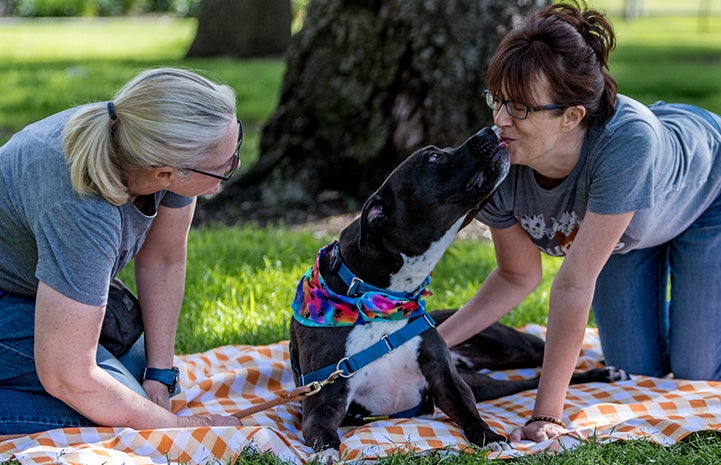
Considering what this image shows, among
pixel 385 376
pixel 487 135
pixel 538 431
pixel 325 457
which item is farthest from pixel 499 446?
pixel 487 135

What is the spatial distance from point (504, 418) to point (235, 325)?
5.73ft

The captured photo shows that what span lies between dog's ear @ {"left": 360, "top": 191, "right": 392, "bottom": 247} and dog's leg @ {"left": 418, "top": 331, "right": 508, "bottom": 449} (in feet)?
1.50

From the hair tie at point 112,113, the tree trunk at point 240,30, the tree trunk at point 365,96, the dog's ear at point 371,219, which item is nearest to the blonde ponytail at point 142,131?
the hair tie at point 112,113

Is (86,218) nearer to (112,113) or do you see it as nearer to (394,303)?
(112,113)

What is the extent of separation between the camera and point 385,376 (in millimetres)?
3756

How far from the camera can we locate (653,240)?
169 inches

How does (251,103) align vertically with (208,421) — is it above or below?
below

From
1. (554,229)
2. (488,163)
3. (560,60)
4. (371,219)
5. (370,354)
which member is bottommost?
(370,354)

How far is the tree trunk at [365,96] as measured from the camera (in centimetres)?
708

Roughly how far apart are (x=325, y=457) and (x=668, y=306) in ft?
6.80

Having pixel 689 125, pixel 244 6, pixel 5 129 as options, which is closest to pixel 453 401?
pixel 689 125

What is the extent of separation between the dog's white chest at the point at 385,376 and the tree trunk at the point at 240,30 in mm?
16042

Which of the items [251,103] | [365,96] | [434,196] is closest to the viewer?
[434,196]

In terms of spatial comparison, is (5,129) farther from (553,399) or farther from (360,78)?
(553,399)
